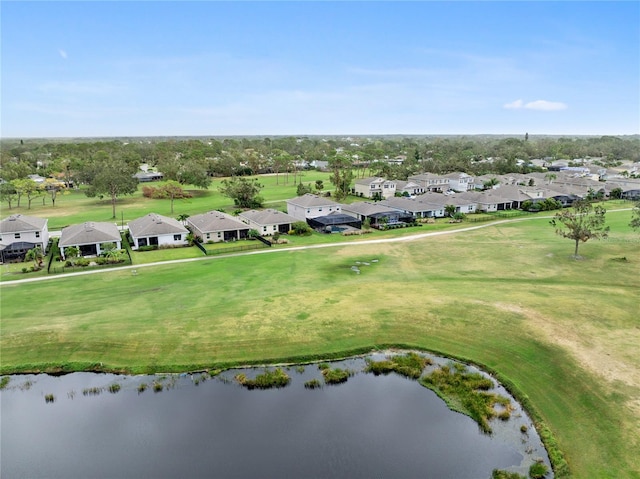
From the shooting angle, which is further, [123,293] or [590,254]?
[590,254]

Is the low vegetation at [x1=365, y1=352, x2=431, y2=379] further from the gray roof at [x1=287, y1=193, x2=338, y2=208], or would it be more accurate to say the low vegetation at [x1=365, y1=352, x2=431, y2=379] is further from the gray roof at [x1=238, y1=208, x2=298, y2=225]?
the gray roof at [x1=287, y1=193, x2=338, y2=208]

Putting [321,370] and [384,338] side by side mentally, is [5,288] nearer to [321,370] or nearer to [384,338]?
[321,370]

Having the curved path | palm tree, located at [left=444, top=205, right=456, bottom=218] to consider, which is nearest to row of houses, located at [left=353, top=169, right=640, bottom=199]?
palm tree, located at [left=444, top=205, right=456, bottom=218]

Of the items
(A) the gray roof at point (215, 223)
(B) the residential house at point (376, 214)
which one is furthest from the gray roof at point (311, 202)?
(A) the gray roof at point (215, 223)

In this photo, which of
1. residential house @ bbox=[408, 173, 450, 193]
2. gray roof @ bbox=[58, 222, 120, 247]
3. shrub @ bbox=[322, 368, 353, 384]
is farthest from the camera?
residential house @ bbox=[408, 173, 450, 193]

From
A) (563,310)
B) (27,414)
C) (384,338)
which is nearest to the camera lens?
(27,414)

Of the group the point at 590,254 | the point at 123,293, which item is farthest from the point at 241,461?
the point at 590,254

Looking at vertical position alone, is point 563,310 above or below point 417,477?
above
